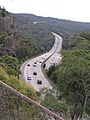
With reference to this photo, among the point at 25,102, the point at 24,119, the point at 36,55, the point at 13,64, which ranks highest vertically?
the point at 25,102

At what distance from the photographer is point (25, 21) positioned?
116812mm

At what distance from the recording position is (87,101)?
21.8 m

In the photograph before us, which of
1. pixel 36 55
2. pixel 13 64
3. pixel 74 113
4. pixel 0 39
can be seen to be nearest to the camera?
pixel 74 113

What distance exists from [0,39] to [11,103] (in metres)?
41.9

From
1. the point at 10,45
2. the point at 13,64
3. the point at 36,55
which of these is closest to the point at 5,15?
the point at 10,45

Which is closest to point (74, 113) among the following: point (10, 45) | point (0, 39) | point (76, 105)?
point (76, 105)

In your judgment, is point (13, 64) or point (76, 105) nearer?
point (76, 105)

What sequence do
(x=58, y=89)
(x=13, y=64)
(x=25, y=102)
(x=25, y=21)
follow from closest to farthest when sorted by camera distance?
(x=25, y=102) < (x=58, y=89) < (x=13, y=64) < (x=25, y=21)

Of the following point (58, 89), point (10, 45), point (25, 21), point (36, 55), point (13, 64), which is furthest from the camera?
point (25, 21)

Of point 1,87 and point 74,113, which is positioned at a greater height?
point 1,87

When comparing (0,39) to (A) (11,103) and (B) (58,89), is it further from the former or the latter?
(A) (11,103)

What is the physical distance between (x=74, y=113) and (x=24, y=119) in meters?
17.8

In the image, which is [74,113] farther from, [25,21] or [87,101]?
[25,21]

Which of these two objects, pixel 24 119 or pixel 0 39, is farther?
pixel 0 39
